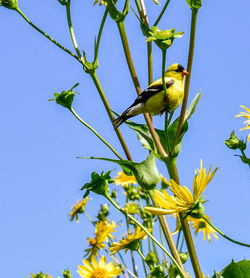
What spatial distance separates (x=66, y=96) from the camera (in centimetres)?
147

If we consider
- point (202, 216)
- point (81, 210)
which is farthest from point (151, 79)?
point (81, 210)

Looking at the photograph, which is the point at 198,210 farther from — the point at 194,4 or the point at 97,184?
the point at 194,4

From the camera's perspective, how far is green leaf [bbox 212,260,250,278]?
1103 mm

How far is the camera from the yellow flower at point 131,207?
7.12 feet

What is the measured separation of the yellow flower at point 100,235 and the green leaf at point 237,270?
931 millimetres

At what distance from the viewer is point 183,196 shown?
109 centimetres

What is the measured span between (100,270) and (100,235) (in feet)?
1.20

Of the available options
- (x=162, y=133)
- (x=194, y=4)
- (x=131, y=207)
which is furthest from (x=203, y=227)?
(x=194, y=4)

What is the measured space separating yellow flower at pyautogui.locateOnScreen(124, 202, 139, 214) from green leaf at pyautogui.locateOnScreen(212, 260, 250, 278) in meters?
1.06

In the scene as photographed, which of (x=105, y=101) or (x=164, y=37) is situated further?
(x=105, y=101)

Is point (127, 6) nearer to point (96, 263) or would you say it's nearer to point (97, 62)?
point (97, 62)

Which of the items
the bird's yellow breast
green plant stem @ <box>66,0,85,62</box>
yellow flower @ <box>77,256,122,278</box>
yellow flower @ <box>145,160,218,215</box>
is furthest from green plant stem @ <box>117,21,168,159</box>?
yellow flower @ <box>77,256,122,278</box>

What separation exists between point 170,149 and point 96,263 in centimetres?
72

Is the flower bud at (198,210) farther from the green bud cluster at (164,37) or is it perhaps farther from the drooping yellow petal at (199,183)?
the green bud cluster at (164,37)
